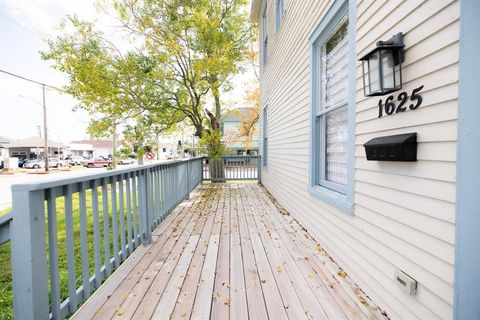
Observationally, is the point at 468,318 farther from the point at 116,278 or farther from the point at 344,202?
the point at 116,278

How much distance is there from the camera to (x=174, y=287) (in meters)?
2.05

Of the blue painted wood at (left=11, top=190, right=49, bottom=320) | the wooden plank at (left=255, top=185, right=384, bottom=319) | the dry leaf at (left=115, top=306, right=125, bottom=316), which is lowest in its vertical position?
the wooden plank at (left=255, top=185, right=384, bottom=319)

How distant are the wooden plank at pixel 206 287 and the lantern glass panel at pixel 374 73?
197 centimetres

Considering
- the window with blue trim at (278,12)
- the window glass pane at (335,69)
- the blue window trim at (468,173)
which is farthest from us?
the window with blue trim at (278,12)

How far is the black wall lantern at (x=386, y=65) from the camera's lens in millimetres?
1562

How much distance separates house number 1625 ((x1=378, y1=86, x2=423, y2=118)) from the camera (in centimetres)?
145

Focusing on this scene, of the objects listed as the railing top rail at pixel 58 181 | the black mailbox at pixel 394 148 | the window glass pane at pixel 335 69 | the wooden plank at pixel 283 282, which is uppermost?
the window glass pane at pixel 335 69

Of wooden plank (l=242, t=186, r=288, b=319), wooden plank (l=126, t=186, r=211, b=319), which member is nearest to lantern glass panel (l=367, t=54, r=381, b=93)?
wooden plank (l=242, t=186, r=288, b=319)

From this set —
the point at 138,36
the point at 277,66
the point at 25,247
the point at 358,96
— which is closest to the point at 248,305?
the point at 25,247

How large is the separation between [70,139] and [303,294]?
7368cm

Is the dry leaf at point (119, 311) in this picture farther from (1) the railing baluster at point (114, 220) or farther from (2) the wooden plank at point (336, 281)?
(2) the wooden plank at point (336, 281)

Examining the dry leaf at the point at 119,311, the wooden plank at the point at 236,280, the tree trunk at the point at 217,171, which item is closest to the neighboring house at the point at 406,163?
the wooden plank at the point at 236,280

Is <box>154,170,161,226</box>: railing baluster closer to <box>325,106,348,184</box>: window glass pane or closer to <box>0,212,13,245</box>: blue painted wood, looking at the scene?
<box>0,212,13,245</box>: blue painted wood

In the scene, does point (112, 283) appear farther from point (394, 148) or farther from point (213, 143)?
point (213, 143)
